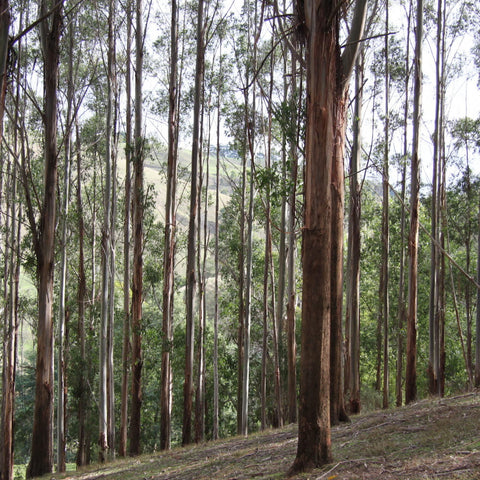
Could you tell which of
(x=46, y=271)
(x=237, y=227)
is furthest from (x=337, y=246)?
(x=237, y=227)

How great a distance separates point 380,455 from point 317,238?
202cm

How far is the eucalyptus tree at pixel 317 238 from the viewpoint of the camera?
186 inches

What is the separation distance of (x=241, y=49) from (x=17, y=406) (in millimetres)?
19325

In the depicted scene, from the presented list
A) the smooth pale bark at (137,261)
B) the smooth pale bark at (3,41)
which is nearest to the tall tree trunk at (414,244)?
the smooth pale bark at (137,261)

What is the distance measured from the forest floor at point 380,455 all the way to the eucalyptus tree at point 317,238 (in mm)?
348

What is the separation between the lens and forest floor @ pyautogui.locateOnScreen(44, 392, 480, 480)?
4.14 metres

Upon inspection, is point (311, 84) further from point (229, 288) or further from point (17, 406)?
point (17, 406)

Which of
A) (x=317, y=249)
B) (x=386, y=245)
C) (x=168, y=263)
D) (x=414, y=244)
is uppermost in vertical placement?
(x=386, y=245)

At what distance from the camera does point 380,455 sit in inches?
197

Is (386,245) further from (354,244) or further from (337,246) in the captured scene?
(337,246)

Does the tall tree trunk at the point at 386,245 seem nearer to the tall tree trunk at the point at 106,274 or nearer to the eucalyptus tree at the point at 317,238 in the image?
the tall tree trunk at the point at 106,274

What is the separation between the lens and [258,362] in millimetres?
23312

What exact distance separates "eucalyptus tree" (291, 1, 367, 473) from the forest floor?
1.14 ft

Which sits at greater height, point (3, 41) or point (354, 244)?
point (3, 41)
